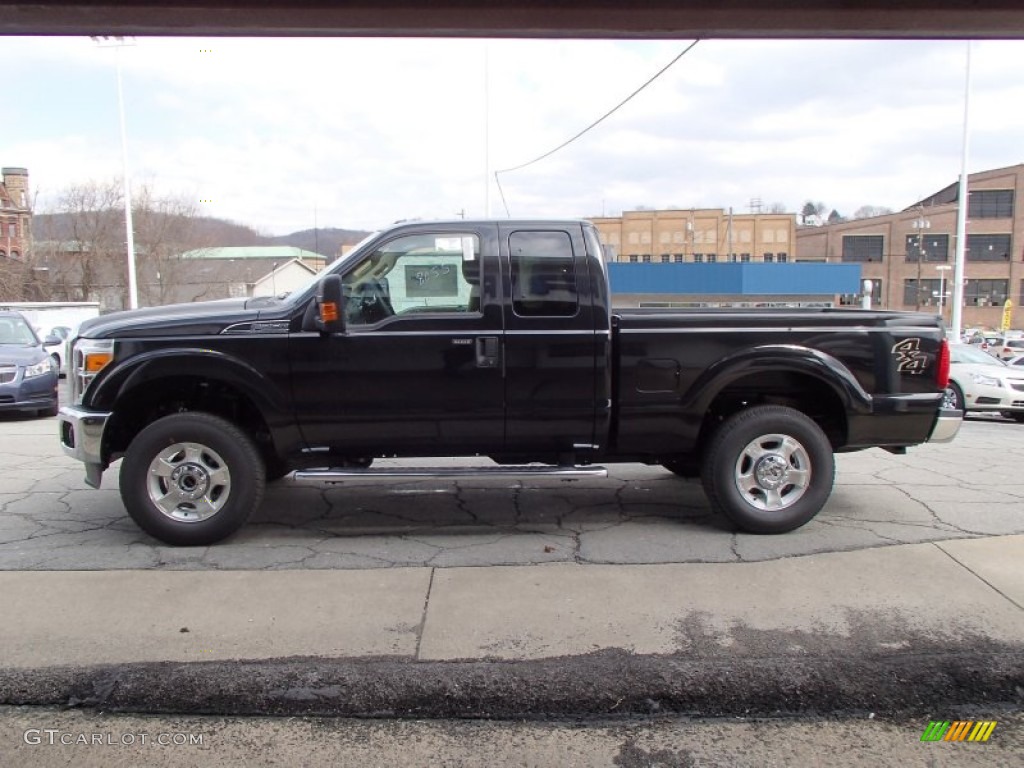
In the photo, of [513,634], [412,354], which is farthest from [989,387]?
[513,634]

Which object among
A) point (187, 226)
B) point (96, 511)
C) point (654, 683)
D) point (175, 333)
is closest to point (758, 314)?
point (654, 683)

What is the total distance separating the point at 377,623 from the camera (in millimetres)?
3924

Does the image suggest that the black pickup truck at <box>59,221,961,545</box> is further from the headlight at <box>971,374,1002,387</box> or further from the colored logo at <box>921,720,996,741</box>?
the headlight at <box>971,374,1002,387</box>

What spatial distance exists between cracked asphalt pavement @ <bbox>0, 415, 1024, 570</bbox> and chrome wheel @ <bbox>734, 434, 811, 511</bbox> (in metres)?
0.28

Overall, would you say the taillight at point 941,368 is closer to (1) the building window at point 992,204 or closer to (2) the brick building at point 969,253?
(2) the brick building at point 969,253

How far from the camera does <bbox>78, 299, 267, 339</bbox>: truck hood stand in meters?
4.87

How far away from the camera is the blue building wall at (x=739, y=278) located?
132 feet

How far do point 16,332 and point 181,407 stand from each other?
989 centimetres

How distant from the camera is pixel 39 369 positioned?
38.6 feet

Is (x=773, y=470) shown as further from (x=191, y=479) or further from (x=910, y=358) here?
(x=191, y=479)

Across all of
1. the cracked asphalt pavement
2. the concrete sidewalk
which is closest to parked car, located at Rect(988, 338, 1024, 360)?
the cracked asphalt pavement

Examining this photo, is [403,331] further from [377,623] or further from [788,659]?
[788,659]

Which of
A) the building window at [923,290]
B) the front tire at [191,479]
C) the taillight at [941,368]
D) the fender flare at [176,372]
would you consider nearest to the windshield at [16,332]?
the fender flare at [176,372]

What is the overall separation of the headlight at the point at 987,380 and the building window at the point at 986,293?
65.0 m
